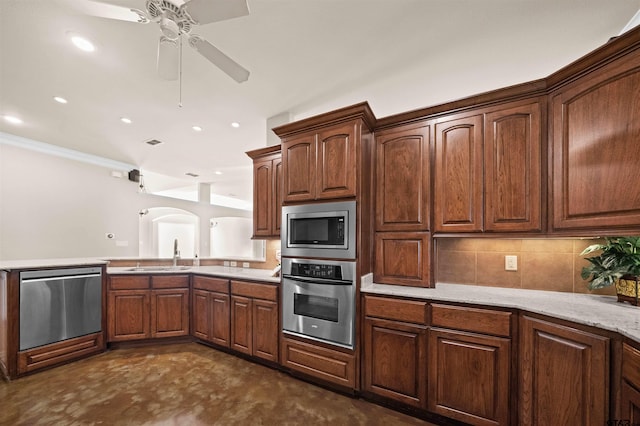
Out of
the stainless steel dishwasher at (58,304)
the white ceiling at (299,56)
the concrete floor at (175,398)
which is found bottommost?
the concrete floor at (175,398)

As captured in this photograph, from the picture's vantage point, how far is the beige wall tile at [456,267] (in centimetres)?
231

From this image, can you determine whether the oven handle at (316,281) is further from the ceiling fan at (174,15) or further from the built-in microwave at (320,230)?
the ceiling fan at (174,15)

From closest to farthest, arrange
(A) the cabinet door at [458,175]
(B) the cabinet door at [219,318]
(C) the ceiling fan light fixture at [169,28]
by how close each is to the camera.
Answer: (C) the ceiling fan light fixture at [169,28] < (A) the cabinet door at [458,175] < (B) the cabinet door at [219,318]

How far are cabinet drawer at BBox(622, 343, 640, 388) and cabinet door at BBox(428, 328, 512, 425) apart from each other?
518mm

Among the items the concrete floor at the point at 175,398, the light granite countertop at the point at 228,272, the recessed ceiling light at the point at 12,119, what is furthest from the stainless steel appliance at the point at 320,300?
the recessed ceiling light at the point at 12,119

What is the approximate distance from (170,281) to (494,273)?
346 cm

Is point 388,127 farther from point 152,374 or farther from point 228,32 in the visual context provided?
point 152,374

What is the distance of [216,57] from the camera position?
69.9 inches

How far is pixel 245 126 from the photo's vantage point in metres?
3.64

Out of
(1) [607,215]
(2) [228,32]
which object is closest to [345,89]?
(2) [228,32]

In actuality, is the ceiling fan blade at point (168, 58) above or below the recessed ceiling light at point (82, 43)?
below

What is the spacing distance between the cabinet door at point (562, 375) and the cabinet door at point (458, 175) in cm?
78

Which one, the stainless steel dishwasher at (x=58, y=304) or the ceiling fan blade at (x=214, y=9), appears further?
the stainless steel dishwasher at (x=58, y=304)

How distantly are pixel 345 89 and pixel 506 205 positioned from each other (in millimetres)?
1800
